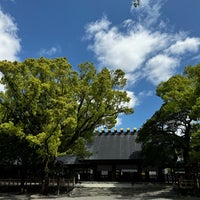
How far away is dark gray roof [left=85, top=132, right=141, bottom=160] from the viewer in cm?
3023

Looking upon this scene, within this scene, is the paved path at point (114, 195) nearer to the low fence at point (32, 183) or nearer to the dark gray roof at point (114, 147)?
the low fence at point (32, 183)

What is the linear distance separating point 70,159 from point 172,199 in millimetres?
15750

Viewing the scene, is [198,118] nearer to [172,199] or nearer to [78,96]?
[172,199]

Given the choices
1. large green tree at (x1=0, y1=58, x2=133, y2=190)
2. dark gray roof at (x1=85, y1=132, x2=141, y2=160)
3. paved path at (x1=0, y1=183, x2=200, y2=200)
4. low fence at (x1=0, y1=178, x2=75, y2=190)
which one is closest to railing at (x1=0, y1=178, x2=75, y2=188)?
low fence at (x1=0, y1=178, x2=75, y2=190)

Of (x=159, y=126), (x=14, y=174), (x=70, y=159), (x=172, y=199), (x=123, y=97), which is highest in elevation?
(x=123, y=97)

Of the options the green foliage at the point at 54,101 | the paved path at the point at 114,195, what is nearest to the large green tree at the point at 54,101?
the green foliage at the point at 54,101

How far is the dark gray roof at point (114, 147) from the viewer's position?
30.2 m

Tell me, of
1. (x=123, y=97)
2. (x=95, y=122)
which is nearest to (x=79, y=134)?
(x=95, y=122)

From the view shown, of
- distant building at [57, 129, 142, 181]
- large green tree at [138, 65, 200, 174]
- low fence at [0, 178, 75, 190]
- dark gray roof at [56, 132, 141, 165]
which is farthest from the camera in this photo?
dark gray roof at [56, 132, 141, 165]

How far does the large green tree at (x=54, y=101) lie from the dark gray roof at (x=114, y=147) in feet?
28.2

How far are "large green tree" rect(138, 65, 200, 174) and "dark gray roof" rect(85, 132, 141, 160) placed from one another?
6392mm

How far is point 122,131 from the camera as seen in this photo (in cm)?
3541

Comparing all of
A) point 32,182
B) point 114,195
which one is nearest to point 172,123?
point 114,195

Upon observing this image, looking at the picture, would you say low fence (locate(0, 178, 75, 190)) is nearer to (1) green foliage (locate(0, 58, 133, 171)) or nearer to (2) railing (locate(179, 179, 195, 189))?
(1) green foliage (locate(0, 58, 133, 171))
